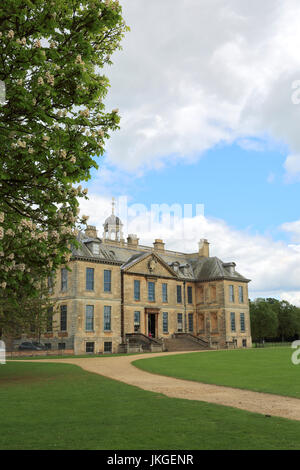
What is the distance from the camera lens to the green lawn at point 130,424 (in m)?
8.02

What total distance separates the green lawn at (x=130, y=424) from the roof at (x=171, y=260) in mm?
32990

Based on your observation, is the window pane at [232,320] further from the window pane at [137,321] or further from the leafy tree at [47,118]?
the leafy tree at [47,118]

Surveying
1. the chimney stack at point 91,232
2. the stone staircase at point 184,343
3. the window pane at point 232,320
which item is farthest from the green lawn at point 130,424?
the window pane at point 232,320

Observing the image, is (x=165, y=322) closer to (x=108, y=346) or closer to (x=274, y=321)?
(x=108, y=346)

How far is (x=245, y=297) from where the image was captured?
63.5 m

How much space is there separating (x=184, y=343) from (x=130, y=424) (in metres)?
42.6

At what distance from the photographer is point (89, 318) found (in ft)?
152

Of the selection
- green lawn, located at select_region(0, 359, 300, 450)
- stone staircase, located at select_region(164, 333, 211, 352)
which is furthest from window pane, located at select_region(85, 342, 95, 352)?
green lawn, located at select_region(0, 359, 300, 450)

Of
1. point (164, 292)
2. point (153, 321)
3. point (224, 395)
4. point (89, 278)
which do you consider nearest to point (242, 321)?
point (164, 292)

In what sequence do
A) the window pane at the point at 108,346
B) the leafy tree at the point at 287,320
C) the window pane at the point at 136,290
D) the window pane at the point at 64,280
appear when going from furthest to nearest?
1. the leafy tree at the point at 287,320
2. the window pane at the point at 136,290
3. the window pane at the point at 108,346
4. the window pane at the point at 64,280
